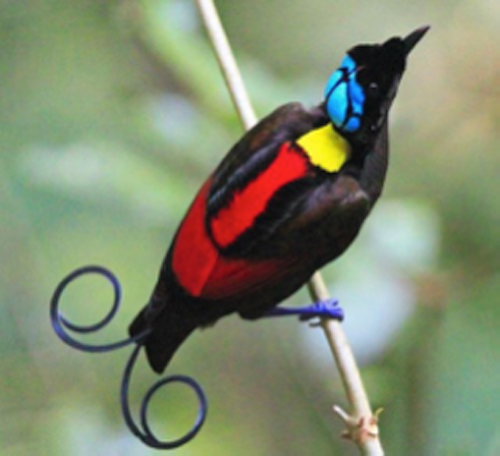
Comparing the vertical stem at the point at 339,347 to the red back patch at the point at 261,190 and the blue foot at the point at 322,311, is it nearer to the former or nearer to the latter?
the blue foot at the point at 322,311

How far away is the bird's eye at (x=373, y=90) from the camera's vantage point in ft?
2.98

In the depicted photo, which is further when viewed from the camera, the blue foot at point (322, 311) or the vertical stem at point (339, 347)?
the blue foot at point (322, 311)

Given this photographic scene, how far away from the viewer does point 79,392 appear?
1659 millimetres

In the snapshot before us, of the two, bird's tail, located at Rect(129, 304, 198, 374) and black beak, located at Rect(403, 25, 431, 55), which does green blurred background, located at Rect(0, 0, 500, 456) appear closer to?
bird's tail, located at Rect(129, 304, 198, 374)

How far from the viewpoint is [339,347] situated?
107cm

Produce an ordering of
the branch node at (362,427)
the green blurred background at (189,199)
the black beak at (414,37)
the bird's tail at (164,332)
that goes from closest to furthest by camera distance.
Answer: the black beak at (414,37) → the branch node at (362,427) → the bird's tail at (164,332) → the green blurred background at (189,199)

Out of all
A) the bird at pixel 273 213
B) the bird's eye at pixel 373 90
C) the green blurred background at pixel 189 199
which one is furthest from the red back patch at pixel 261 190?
the green blurred background at pixel 189 199

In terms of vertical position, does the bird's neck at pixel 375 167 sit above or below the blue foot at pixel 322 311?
above

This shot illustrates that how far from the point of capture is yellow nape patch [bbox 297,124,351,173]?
100 cm

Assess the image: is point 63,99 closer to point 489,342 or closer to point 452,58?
point 452,58

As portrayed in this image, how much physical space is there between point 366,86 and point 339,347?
0.99 ft

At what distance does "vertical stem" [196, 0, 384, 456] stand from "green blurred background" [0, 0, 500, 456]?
6.7 inches

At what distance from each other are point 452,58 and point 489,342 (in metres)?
0.65

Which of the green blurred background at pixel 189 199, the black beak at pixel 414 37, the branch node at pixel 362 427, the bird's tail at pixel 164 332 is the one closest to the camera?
the black beak at pixel 414 37
